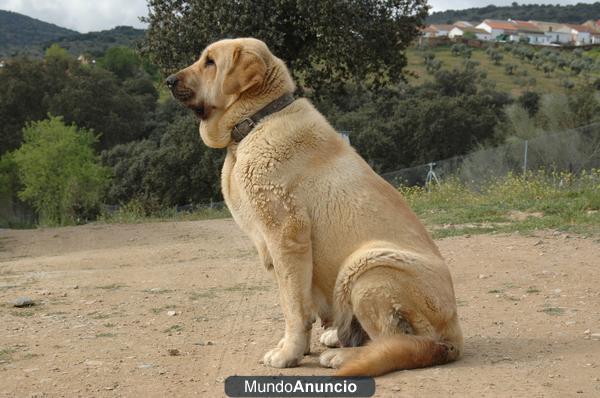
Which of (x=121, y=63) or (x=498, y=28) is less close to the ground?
(x=498, y=28)

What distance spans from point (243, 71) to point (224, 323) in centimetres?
233

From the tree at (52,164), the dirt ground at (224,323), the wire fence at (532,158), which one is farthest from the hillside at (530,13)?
the dirt ground at (224,323)

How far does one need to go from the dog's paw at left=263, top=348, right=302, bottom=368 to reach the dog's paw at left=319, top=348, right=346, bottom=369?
0.16 m

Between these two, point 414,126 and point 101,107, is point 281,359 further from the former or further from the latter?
point 101,107

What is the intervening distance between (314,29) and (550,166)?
7049mm

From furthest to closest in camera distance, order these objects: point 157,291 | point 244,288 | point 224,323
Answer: point 244,288 → point 157,291 → point 224,323

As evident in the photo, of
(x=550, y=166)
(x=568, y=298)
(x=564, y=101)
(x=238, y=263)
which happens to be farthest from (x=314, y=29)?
(x=564, y=101)

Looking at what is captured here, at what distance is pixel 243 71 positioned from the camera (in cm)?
496

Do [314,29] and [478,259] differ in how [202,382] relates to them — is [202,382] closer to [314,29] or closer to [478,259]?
[478,259]

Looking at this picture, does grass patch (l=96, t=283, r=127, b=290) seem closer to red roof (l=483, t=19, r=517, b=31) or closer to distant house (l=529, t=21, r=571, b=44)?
distant house (l=529, t=21, r=571, b=44)

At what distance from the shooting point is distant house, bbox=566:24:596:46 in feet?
378

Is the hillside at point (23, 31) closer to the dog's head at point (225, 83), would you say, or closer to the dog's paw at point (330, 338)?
the dog's head at point (225, 83)

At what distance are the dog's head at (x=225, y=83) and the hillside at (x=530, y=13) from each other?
427ft

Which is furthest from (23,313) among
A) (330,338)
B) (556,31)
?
(556,31)
